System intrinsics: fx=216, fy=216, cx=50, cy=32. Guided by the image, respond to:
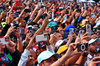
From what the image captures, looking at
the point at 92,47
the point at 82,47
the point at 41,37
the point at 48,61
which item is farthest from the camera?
the point at 92,47

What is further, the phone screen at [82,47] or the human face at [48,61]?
the human face at [48,61]

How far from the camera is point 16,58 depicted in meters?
3.93

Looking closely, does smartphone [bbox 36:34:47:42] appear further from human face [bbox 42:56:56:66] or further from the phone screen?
the phone screen

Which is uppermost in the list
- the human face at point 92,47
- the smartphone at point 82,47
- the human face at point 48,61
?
the human face at point 92,47

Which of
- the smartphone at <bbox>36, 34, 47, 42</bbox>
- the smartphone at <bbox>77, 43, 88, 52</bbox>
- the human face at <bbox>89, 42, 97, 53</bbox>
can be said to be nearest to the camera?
the smartphone at <bbox>77, 43, 88, 52</bbox>

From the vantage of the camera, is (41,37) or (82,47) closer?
(82,47)

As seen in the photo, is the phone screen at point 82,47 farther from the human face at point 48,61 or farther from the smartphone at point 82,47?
the human face at point 48,61

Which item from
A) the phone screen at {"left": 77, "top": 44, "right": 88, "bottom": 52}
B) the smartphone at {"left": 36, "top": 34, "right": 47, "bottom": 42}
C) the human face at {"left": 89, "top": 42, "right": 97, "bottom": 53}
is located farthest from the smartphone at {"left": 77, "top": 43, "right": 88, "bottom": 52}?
the human face at {"left": 89, "top": 42, "right": 97, "bottom": 53}

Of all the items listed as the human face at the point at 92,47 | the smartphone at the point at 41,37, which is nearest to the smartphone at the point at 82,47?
the smartphone at the point at 41,37

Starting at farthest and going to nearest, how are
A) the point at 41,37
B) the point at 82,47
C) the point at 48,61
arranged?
1. the point at 41,37
2. the point at 48,61
3. the point at 82,47

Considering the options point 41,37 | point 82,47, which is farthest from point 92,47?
point 82,47

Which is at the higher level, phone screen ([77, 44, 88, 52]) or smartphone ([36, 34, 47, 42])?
smartphone ([36, 34, 47, 42])

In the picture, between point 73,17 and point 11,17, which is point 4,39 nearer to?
point 11,17

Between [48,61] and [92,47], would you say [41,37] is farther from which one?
[92,47]
